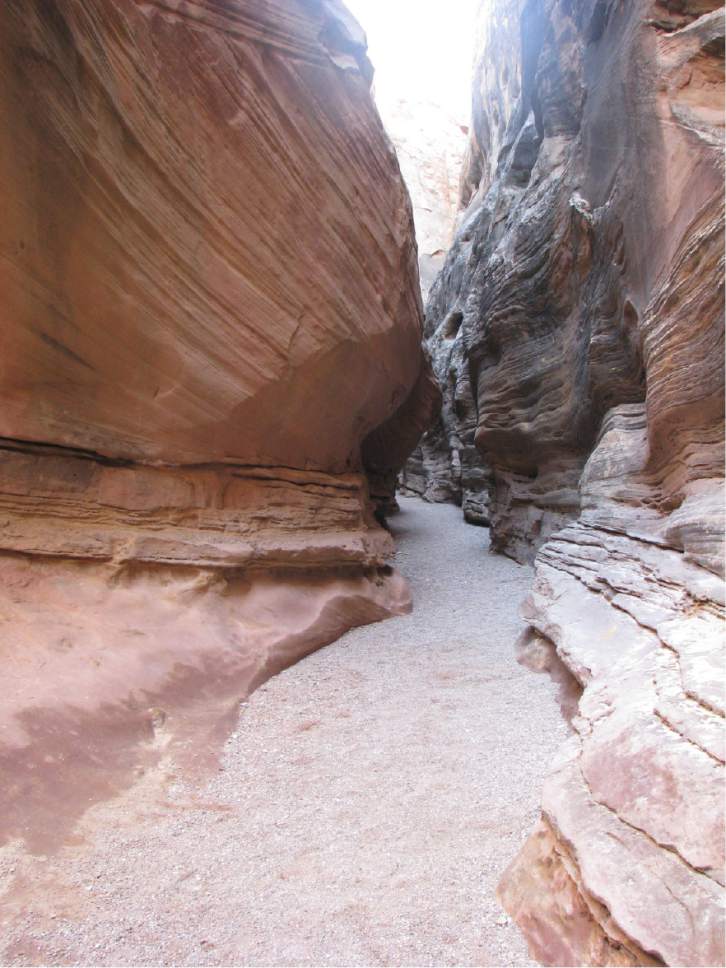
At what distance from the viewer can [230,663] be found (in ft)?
15.1

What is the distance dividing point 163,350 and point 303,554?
2.49 metres

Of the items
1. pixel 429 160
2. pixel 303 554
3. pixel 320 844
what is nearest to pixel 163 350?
pixel 303 554

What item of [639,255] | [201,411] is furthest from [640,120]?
[201,411]

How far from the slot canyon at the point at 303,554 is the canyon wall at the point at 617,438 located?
0.08 feet

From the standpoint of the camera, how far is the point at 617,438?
662 centimetres

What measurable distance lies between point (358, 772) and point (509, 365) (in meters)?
8.91

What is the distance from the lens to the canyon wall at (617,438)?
2.03 m

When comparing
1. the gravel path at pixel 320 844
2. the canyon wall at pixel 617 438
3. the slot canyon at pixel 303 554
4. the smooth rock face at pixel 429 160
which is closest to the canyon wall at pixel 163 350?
the slot canyon at pixel 303 554

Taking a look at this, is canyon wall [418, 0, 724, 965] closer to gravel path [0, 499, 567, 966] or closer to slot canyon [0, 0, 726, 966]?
slot canyon [0, 0, 726, 966]

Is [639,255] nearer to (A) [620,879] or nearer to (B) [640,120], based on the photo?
(B) [640,120]

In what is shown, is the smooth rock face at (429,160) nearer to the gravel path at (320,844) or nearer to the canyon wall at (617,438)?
the canyon wall at (617,438)

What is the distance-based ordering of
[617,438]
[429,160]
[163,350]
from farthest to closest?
[429,160] → [617,438] → [163,350]

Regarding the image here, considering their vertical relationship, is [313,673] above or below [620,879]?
below

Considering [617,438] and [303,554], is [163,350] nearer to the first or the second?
[303,554]
